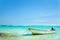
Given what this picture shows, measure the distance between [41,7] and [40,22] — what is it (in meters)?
0.55

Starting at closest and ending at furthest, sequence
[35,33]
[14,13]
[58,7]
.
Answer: [58,7] → [14,13] → [35,33]

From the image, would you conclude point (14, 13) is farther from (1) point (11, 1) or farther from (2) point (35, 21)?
(2) point (35, 21)

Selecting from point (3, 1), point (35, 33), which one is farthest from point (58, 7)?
point (35, 33)

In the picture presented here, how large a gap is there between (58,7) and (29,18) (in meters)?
1.02

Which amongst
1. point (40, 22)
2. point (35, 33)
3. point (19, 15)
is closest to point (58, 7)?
point (40, 22)

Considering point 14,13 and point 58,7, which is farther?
point 14,13

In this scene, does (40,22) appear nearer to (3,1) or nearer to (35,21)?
(35,21)

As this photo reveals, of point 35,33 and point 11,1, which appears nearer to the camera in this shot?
point 11,1

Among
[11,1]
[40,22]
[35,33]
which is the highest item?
[11,1]

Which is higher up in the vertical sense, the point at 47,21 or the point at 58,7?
the point at 58,7

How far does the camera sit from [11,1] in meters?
4.81

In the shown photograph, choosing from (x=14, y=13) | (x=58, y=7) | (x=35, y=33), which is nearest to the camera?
(x=58, y=7)

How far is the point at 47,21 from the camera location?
510cm

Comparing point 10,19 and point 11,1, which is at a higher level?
point 11,1
